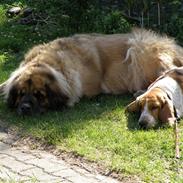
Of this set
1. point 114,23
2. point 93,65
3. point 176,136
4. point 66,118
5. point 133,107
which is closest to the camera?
point 176,136

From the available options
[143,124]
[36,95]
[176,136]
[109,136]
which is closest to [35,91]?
[36,95]

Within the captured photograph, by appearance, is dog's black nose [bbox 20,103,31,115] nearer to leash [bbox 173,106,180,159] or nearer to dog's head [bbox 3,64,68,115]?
dog's head [bbox 3,64,68,115]

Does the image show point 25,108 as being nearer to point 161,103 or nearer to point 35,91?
point 35,91

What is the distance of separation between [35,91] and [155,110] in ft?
5.53

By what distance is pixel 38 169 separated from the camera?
562 cm

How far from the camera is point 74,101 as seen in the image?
7734mm

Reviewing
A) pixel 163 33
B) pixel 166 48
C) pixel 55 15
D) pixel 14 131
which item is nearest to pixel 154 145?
pixel 14 131

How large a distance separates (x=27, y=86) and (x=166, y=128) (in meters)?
1.98

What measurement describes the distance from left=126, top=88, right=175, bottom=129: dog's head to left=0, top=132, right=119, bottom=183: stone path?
1.25 meters

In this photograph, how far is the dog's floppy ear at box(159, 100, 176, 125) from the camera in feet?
21.7

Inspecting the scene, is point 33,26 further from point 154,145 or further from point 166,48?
point 154,145

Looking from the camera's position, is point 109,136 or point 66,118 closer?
point 109,136

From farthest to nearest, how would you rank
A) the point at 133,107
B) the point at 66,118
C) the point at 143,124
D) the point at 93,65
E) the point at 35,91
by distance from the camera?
the point at 93,65 < the point at 35,91 < the point at 66,118 < the point at 133,107 < the point at 143,124

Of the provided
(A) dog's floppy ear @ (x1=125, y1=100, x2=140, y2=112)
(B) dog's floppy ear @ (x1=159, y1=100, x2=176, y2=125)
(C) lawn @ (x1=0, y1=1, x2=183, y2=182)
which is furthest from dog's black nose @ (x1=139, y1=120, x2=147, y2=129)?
(A) dog's floppy ear @ (x1=125, y1=100, x2=140, y2=112)
